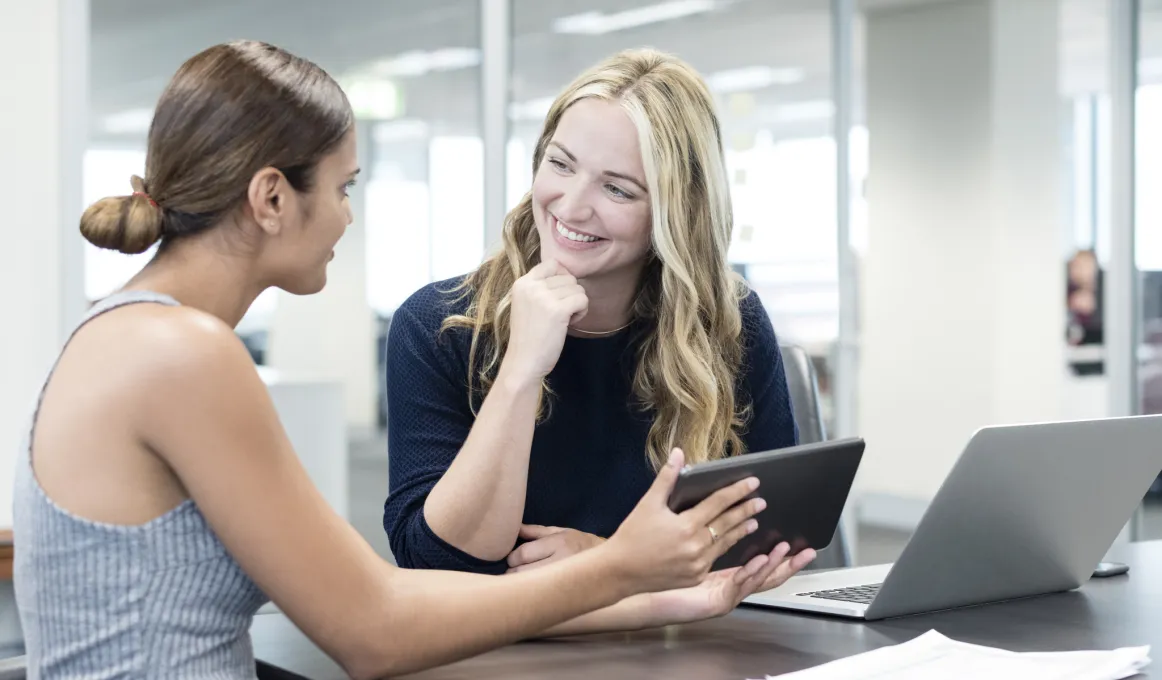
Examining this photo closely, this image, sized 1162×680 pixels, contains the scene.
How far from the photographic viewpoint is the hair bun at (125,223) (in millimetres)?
1187

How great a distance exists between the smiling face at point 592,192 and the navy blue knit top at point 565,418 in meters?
0.16

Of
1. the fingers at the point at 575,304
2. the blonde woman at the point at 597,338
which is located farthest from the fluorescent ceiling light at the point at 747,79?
the fingers at the point at 575,304

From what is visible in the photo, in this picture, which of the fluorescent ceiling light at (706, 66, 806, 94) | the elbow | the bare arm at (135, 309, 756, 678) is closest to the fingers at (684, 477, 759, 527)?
the bare arm at (135, 309, 756, 678)

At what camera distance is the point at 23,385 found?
3348 millimetres

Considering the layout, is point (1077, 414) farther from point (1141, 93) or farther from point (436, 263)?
point (436, 263)

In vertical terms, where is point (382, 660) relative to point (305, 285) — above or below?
below

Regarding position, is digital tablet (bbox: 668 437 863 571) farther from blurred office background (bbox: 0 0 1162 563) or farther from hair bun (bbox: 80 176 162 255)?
blurred office background (bbox: 0 0 1162 563)

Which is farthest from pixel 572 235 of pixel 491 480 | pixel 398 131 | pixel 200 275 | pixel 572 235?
pixel 398 131

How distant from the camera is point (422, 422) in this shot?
1781mm

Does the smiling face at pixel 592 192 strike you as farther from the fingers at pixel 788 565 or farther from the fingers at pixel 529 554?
the fingers at pixel 788 565

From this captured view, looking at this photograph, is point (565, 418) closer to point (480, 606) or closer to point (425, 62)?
point (480, 606)

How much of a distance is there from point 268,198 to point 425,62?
291 centimetres

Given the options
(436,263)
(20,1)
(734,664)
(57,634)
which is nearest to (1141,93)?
(436,263)

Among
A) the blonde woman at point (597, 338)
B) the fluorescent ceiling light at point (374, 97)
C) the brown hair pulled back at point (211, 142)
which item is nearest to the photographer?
the brown hair pulled back at point (211, 142)
